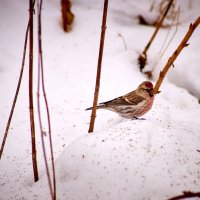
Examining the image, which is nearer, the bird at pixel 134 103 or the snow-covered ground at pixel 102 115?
the snow-covered ground at pixel 102 115

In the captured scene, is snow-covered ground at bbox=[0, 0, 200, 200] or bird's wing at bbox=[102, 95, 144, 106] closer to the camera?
snow-covered ground at bbox=[0, 0, 200, 200]

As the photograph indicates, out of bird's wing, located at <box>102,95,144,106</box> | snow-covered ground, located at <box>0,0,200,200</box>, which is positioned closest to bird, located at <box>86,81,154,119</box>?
bird's wing, located at <box>102,95,144,106</box>

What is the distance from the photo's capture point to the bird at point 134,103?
3115 millimetres

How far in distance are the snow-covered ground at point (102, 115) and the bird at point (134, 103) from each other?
127mm

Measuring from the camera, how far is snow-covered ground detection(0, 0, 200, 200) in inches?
67.2

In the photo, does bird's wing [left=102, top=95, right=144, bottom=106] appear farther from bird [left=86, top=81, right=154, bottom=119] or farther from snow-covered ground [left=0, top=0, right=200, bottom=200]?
snow-covered ground [left=0, top=0, right=200, bottom=200]

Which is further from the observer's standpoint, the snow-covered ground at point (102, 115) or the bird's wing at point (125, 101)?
the bird's wing at point (125, 101)

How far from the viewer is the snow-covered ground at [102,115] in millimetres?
1707

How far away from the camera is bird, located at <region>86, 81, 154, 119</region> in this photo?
10.2ft

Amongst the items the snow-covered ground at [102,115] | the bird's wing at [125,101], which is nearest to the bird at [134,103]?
the bird's wing at [125,101]

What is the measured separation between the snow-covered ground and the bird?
127 mm

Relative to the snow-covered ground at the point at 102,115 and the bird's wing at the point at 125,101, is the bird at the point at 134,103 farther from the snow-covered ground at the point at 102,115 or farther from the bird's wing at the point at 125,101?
the snow-covered ground at the point at 102,115

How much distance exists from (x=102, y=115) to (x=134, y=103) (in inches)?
19.0

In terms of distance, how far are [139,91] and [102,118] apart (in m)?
0.64
